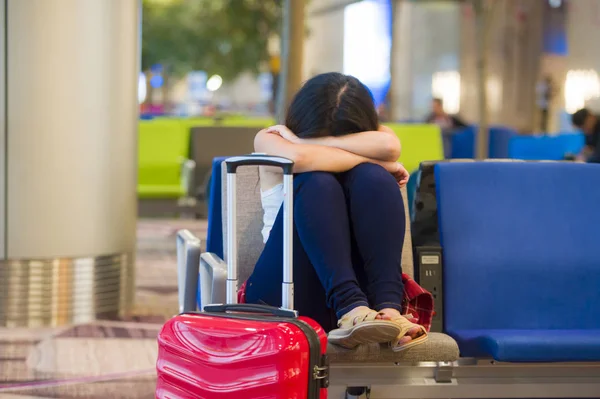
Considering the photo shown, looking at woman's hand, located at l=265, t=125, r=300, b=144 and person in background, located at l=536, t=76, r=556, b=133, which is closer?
woman's hand, located at l=265, t=125, r=300, b=144

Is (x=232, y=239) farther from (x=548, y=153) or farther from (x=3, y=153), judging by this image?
(x=548, y=153)

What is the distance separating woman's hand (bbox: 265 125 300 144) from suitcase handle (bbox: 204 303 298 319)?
68 cm

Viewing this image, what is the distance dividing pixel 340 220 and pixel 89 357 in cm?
206

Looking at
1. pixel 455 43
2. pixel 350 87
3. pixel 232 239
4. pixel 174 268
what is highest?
pixel 455 43

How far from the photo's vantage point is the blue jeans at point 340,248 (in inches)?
131

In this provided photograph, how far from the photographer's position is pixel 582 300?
403cm

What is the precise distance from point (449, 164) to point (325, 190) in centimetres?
78

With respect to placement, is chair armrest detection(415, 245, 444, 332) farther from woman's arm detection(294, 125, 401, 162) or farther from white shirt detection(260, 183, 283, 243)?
white shirt detection(260, 183, 283, 243)

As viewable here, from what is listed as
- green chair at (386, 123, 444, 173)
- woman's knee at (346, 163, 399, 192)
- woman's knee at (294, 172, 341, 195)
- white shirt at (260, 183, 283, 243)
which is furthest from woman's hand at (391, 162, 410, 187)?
green chair at (386, 123, 444, 173)

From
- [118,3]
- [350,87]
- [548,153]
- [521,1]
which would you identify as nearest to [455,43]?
[521,1]

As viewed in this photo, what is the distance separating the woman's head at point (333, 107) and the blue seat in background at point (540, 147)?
8.29 m

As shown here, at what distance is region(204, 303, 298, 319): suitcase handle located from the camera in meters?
3.06

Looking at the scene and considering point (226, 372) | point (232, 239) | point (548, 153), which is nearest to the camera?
point (226, 372)

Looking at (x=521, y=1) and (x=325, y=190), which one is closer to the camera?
(x=325, y=190)
